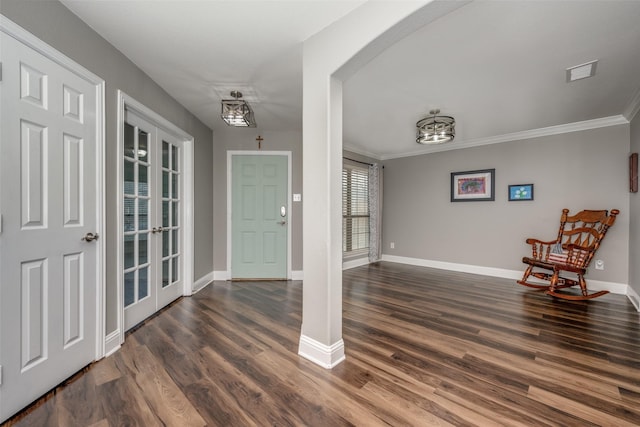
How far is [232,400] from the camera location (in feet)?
4.72

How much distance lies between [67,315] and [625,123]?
608cm

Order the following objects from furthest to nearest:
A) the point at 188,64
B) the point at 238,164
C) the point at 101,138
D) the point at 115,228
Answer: the point at 238,164
the point at 188,64
the point at 115,228
the point at 101,138

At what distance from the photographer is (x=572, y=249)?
3.20m

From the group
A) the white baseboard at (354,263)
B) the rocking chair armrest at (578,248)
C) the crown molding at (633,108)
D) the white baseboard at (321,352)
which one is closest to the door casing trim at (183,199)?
the white baseboard at (321,352)

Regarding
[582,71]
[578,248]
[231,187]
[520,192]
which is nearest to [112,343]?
[231,187]

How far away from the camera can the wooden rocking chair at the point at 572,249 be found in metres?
3.14

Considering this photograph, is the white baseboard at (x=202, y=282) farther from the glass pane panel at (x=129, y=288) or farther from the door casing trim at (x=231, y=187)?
the glass pane panel at (x=129, y=288)

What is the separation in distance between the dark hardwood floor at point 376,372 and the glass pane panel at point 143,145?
1.58m

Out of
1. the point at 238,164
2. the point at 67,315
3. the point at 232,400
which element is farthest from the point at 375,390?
the point at 238,164

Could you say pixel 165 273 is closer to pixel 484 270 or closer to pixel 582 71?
pixel 582 71

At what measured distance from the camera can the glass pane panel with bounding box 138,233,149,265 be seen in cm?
244

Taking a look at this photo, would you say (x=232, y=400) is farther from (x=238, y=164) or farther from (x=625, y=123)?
(x=625, y=123)

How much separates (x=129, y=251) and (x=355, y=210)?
151 inches

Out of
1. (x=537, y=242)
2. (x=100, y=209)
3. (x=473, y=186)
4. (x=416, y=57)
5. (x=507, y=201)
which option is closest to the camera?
(x=100, y=209)
